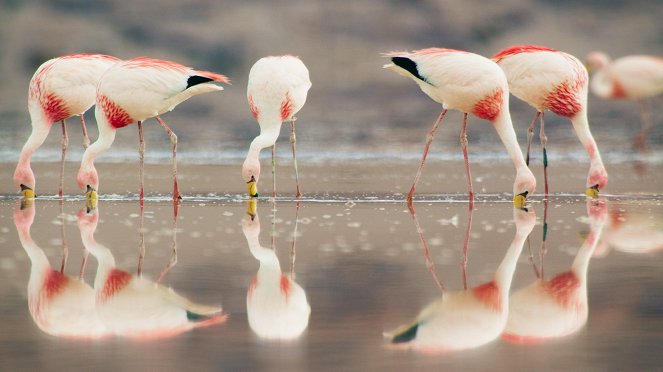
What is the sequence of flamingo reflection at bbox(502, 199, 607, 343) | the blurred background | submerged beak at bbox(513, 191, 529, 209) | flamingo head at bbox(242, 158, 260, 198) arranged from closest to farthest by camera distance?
flamingo reflection at bbox(502, 199, 607, 343) → submerged beak at bbox(513, 191, 529, 209) → flamingo head at bbox(242, 158, 260, 198) → the blurred background

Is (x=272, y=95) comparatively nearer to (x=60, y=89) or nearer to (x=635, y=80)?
(x=60, y=89)

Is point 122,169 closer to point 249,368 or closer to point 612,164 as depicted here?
point 612,164

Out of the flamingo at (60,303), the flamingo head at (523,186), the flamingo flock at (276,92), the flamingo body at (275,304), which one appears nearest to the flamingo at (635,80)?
the flamingo flock at (276,92)

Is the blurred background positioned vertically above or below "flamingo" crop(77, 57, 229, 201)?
above

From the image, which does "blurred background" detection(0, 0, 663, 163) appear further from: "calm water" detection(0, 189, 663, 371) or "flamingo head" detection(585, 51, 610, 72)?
"calm water" detection(0, 189, 663, 371)

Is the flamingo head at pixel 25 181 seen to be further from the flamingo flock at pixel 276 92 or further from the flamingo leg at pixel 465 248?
the flamingo leg at pixel 465 248

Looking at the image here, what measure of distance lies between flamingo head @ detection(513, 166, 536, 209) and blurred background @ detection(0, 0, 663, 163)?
624 centimetres

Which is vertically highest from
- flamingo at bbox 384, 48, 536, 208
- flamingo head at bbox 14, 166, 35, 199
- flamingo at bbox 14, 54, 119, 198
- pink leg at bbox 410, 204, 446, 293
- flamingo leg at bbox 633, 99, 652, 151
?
flamingo leg at bbox 633, 99, 652, 151

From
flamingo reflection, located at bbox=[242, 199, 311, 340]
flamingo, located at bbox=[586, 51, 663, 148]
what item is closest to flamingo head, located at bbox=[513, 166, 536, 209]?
flamingo reflection, located at bbox=[242, 199, 311, 340]

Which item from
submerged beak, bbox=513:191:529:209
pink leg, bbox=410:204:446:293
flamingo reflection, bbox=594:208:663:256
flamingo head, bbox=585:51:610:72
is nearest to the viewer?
pink leg, bbox=410:204:446:293

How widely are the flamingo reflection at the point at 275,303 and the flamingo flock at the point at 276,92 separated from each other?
3.26 metres

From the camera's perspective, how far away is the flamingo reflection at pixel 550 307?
457 centimetres

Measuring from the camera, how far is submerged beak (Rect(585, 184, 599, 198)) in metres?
9.65

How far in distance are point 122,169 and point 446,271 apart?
7381mm
